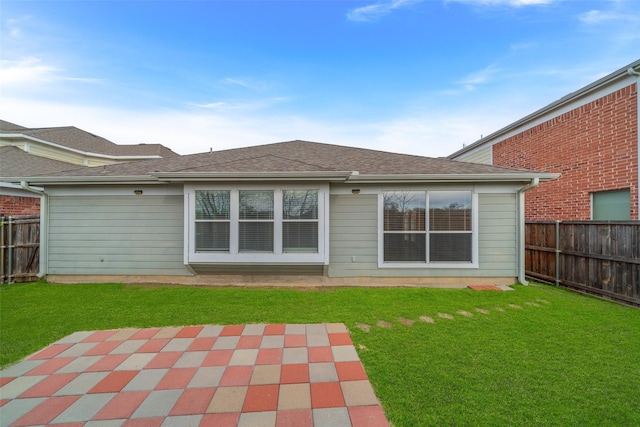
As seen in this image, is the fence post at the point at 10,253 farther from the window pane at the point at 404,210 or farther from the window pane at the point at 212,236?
the window pane at the point at 404,210

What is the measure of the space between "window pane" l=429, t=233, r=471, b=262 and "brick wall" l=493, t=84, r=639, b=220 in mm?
4141

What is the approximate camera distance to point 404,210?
6.16m

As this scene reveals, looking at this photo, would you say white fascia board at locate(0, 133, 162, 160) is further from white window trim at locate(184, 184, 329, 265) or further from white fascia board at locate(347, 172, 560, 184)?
white fascia board at locate(347, 172, 560, 184)

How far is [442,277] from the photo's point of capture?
20.4 feet

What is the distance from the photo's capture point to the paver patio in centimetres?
215

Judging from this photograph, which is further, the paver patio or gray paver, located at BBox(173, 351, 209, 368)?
gray paver, located at BBox(173, 351, 209, 368)

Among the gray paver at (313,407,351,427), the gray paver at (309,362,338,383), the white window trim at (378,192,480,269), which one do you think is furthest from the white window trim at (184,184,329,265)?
the gray paver at (313,407,351,427)

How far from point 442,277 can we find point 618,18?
8.53m

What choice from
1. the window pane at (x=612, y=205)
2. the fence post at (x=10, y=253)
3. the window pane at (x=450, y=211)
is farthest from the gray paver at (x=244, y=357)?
the window pane at (x=612, y=205)

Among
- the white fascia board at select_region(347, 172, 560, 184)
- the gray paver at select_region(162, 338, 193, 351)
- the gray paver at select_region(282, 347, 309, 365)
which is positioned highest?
the white fascia board at select_region(347, 172, 560, 184)

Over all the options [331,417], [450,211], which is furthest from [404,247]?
[331,417]

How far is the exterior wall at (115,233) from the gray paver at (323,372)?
4588 mm

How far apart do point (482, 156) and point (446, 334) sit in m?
11.6

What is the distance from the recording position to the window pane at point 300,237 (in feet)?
19.0
